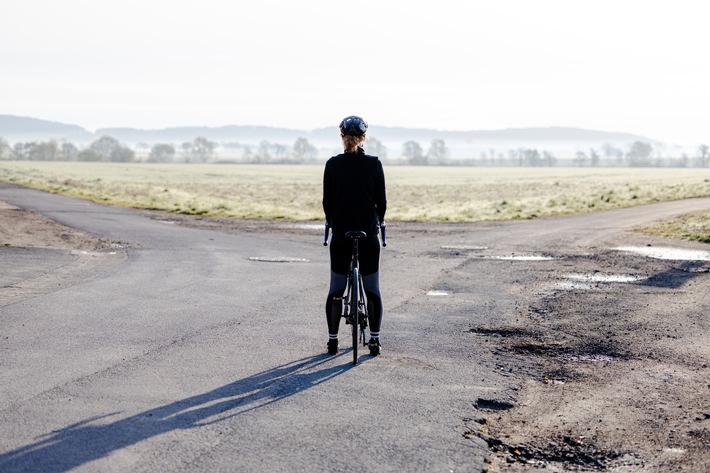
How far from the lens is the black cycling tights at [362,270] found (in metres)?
7.55

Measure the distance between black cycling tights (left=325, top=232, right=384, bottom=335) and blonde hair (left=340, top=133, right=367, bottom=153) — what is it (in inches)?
32.9

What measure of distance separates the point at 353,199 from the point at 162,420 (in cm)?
284

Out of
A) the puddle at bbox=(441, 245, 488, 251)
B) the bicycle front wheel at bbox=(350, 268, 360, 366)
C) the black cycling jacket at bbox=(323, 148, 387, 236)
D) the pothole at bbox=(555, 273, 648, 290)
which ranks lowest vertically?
the puddle at bbox=(441, 245, 488, 251)

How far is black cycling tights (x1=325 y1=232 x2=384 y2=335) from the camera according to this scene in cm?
755

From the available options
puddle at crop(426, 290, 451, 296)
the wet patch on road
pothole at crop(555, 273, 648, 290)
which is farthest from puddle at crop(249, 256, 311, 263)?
pothole at crop(555, 273, 648, 290)

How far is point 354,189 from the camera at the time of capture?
7480 millimetres

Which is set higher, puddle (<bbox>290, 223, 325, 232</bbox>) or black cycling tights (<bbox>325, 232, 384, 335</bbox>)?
A: black cycling tights (<bbox>325, 232, 384, 335</bbox>)

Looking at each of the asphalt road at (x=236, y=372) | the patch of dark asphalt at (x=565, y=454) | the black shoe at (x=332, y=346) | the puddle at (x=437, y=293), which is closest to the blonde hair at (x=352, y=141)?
the black shoe at (x=332, y=346)

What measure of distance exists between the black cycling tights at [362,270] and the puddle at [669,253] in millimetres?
10857

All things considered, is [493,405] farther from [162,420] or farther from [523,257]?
[523,257]

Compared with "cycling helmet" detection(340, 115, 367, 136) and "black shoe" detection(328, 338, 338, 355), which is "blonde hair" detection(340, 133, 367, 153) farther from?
"black shoe" detection(328, 338, 338, 355)

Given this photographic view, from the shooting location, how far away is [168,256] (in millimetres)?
16766

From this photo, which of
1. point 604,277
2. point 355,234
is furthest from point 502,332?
point 604,277

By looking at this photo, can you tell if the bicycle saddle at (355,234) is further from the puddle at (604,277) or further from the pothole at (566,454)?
the puddle at (604,277)
